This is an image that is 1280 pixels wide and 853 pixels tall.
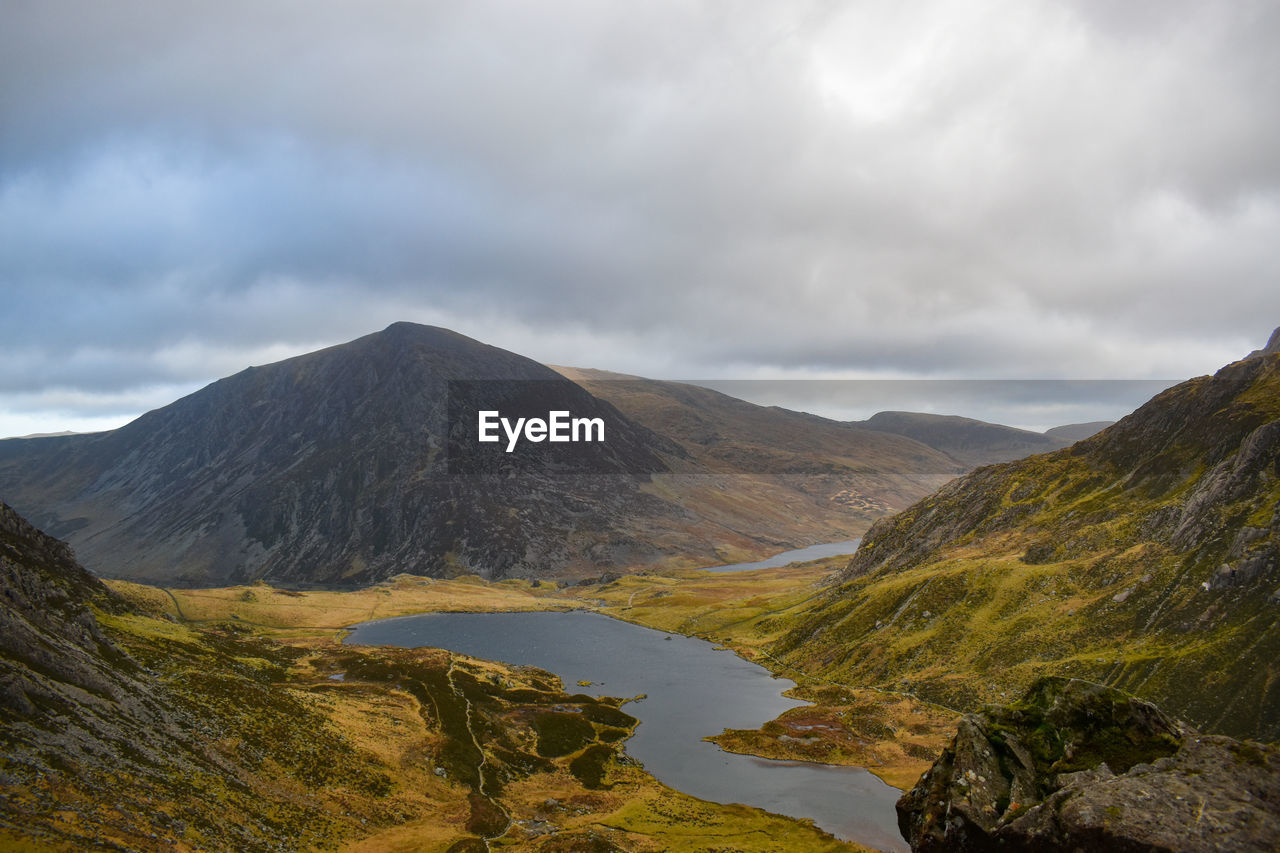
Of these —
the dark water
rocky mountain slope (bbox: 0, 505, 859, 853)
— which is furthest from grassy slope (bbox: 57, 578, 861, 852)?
the dark water

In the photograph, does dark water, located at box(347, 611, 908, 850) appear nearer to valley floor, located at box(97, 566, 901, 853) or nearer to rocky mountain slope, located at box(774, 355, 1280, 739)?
valley floor, located at box(97, 566, 901, 853)

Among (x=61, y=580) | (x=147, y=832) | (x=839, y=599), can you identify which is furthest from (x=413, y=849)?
(x=839, y=599)

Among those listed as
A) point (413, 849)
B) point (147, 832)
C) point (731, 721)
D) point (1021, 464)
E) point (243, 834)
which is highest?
point (1021, 464)

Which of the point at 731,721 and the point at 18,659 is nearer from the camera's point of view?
the point at 18,659

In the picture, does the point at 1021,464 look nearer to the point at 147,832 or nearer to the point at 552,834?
the point at 552,834

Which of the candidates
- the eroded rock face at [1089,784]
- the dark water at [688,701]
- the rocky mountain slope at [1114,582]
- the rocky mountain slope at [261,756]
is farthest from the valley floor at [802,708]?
the eroded rock face at [1089,784]

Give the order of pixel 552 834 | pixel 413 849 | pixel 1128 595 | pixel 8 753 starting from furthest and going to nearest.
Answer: pixel 1128 595, pixel 552 834, pixel 413 849, pixel 8 753

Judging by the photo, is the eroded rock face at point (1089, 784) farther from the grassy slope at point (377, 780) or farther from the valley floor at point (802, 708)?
the valley floor at point (802, 708)

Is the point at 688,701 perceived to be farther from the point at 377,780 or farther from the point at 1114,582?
the point at 1114,582

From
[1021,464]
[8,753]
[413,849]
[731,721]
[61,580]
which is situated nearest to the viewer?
[8,753]
